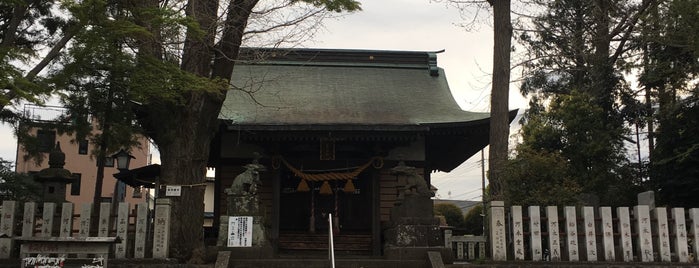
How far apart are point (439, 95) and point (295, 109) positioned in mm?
4407

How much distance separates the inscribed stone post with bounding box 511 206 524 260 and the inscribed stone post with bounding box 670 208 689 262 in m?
2.84

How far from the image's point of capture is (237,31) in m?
10.7

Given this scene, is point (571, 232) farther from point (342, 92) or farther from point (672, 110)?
point (342, 92)

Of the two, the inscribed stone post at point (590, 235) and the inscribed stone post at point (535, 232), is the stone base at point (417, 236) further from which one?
the inscribed stone post at point (590, 235)

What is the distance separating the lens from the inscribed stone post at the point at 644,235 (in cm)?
1011

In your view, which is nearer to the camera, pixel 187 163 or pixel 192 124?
pixel 187 163

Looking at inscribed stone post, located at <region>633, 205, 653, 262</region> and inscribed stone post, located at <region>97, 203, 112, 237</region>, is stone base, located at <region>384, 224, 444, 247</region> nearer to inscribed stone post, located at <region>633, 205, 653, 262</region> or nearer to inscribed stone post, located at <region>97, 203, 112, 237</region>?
inscribed stone post, located at <region>633, 205, 653, 262</region>

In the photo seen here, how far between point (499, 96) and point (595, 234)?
4.15 meters

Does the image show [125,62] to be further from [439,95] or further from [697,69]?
[697,69]

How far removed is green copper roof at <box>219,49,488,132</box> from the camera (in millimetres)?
14156

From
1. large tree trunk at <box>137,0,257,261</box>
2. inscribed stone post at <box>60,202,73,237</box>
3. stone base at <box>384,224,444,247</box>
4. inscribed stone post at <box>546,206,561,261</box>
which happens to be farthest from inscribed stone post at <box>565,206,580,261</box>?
inscribed stone post at <box>60,202,73,237</box>

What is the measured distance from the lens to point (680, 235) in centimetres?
1034

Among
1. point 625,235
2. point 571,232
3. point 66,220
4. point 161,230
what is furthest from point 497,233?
point 66,220

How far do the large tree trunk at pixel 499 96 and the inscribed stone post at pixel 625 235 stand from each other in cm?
247
